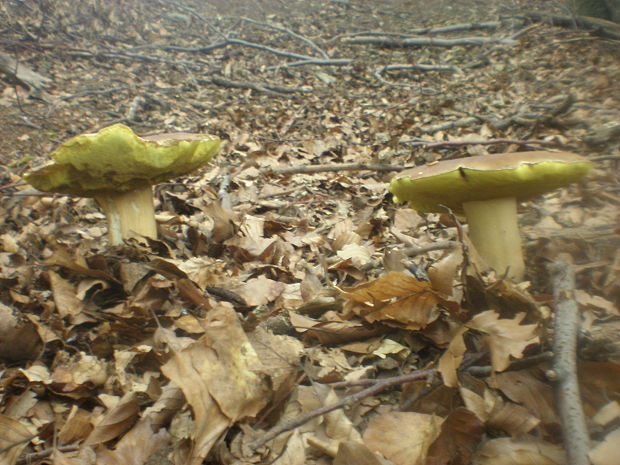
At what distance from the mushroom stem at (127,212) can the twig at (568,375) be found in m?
2.03

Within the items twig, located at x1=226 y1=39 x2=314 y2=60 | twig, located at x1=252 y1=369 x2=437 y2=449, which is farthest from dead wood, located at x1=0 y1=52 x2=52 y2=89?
twig, located at x1=252 y1=369 x2=437 y2=449

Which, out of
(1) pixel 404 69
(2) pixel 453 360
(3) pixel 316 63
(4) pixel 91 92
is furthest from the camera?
(3) pixel 316 63

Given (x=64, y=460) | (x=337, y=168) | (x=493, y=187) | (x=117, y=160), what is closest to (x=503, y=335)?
(x=493, y=187)

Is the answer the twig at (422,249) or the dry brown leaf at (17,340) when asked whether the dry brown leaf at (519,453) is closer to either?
the twig at (422,249)

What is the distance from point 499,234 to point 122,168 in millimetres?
1730

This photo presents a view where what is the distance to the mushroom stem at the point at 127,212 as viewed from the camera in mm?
2381

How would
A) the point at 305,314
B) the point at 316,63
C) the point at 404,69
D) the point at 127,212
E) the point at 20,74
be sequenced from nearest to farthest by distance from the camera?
the point at 305,314
the point at 127,212
the point at 20,74
the point at 404,69
the point at 316,63

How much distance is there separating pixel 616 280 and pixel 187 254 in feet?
6.87

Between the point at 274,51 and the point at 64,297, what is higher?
the point at 274,51

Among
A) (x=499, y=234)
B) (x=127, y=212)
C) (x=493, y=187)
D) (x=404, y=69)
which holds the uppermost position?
(x=404, y=69)

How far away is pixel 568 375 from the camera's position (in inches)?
42.3

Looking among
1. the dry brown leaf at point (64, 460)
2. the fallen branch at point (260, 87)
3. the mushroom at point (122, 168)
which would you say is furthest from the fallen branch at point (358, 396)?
the fallen branch at point (260, 87)

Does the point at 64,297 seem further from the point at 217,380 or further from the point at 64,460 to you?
the point at 217,380

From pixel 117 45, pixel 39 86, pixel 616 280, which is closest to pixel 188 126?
pixel 39 86
